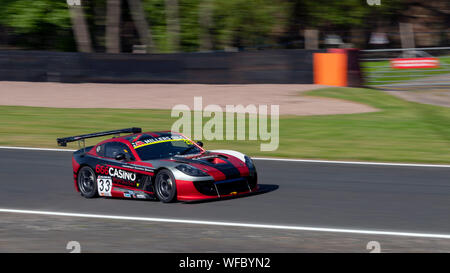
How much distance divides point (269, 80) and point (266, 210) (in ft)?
50.3

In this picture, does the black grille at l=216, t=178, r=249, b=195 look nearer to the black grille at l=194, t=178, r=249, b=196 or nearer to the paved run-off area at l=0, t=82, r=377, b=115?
the black grille at l=194, t=178, r=249, b=196

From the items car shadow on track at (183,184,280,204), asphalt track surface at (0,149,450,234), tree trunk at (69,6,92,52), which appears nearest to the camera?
asphalt track surface at (0,149,450,234)

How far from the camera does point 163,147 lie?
36.3 feet

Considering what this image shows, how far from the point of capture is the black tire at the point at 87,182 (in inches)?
446

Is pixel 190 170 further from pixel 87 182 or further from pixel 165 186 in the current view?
pixel 87 182

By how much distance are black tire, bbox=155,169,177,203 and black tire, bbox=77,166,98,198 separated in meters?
1.38

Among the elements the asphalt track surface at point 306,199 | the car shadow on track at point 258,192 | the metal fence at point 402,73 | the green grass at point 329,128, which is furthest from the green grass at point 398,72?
the car shadow on track at point 258,192

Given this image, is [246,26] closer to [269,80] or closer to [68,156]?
[269,80]

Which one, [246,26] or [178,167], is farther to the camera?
[246,26]

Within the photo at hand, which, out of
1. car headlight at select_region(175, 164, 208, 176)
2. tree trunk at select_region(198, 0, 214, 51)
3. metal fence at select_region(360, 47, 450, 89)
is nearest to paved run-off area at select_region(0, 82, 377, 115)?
metal fence at select_region(360, 47, 450, 89)

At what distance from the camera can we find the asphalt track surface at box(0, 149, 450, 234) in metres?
9.40
